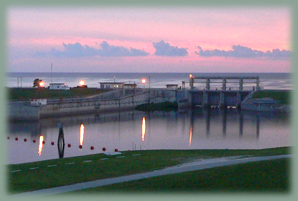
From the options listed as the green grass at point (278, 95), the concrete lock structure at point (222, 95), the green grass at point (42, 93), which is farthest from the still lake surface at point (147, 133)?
the green grass at point (42, 93)

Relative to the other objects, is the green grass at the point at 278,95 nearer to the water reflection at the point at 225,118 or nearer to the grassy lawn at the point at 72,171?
the water reflection at the point at 225,118

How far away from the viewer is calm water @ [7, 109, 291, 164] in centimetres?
2838

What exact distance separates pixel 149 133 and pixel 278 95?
30.5 m

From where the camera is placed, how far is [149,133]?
36.4m

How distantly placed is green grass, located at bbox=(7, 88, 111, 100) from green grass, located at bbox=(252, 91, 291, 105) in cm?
2612

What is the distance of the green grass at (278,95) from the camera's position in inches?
2242

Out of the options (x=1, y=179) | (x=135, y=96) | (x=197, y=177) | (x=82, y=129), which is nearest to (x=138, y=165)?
(x=197, y=177)

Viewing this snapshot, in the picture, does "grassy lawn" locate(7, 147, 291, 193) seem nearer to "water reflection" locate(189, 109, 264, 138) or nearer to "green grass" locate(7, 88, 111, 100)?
"water reflection" locate(189, 109, 264, 138)

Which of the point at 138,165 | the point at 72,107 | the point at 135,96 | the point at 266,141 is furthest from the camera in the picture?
the point at 135,96

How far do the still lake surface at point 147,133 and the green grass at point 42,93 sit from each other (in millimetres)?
10019

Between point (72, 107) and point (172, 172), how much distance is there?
38.9m

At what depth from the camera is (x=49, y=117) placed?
47.0 meters

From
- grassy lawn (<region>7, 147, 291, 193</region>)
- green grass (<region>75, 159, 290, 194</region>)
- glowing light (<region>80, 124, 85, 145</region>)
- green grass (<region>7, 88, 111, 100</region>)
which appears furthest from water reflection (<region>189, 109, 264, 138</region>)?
green grass (<region>75, 159, 290, 194</region>)

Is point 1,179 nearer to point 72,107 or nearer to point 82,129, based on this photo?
point 82,129
